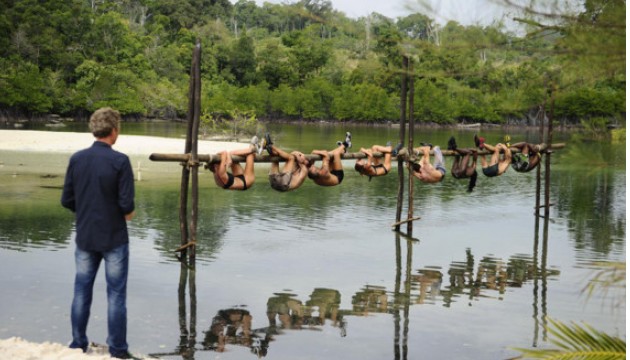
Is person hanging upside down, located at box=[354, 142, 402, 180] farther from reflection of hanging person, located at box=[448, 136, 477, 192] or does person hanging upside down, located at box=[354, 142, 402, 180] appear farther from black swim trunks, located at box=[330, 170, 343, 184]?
reflection of hanging person, located at box=[448, 136, 477, 192]

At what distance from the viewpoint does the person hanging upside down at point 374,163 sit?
49.3 feet

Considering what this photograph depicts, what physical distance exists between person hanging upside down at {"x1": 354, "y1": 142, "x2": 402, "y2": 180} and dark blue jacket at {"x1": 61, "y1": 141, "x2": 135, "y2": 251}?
28.8ft

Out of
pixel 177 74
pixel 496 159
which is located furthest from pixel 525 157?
pixel 177 74

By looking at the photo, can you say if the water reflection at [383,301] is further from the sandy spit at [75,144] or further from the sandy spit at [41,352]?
the sandy spit at [75,144]

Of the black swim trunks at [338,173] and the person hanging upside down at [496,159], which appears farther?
the person hanging upside down at [496,159]

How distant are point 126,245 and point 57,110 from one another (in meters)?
67.7

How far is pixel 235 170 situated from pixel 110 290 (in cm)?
601

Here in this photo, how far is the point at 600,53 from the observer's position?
366 centimetres

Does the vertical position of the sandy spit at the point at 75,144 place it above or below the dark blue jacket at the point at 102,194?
below

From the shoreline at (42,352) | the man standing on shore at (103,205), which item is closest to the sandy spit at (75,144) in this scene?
the shoreline at (42,352)

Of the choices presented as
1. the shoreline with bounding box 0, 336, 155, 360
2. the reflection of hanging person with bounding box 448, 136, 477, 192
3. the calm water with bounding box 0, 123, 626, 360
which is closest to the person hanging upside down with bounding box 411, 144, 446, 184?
the reflection of hanging person with bounding box 448, 136, 477, 192

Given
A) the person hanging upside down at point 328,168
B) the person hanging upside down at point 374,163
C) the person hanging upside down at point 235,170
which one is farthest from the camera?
the person hanging upside down at point 374,163

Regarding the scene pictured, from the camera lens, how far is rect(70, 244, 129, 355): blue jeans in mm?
6500

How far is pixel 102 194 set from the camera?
6.43 m
